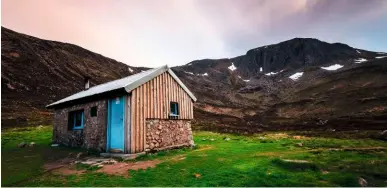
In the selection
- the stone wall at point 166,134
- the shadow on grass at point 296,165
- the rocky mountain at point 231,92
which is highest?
the rocky mountain at point 231,92

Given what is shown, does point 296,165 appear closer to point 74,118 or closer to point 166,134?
point 166,134

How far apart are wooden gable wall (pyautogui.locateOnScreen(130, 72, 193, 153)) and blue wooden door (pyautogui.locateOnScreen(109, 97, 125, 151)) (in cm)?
Answer: 73

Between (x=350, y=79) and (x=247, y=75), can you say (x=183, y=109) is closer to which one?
(x=350, y=79)

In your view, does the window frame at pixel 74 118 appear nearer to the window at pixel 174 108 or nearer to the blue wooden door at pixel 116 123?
the blue wooden door at pixel 116 123

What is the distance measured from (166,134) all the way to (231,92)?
97768mm

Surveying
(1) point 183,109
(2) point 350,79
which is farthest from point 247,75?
(1) point 183,109

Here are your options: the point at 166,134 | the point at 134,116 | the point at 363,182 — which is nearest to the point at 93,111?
the point at 134,116

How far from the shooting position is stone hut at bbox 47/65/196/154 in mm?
15188

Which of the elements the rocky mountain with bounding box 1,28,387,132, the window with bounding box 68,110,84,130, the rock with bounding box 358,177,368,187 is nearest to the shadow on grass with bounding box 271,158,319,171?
the rock with bounding box 358,177,368,187

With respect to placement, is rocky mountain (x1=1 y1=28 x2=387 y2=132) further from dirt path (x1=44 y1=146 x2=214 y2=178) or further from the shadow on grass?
the shadow on grass

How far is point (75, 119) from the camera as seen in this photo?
20406mm

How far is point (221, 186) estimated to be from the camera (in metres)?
8.76

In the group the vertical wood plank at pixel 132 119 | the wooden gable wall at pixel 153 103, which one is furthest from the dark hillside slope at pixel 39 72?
the vertical wood plank at pixel 132 119

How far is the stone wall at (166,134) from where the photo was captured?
1603 cm
